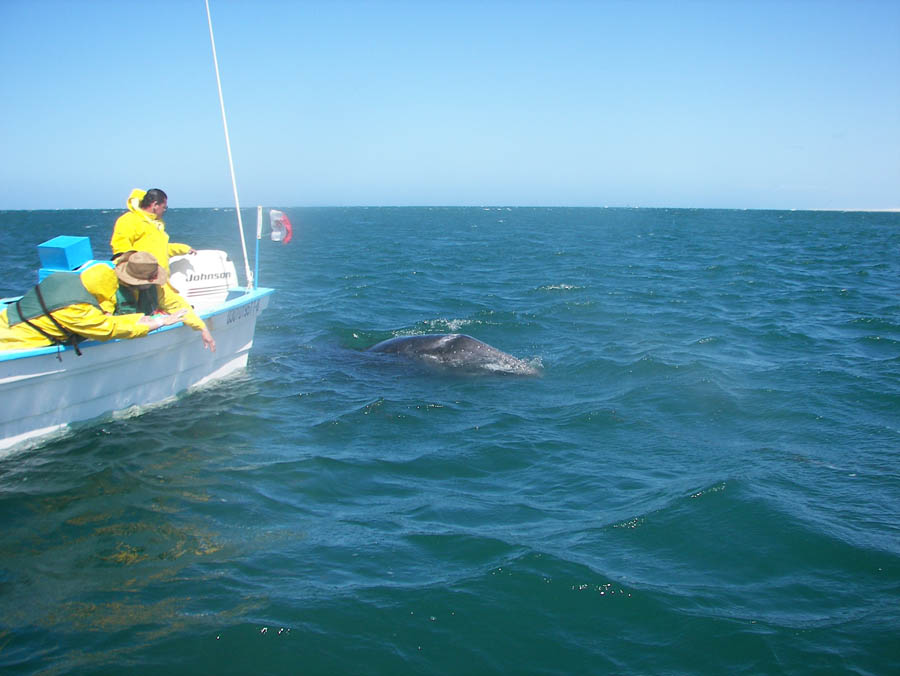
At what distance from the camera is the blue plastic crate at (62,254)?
25.5ft

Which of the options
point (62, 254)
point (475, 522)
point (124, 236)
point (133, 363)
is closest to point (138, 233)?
point (124, 236)

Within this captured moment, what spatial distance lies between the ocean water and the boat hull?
0.31m

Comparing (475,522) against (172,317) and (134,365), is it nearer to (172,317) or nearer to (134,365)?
(172,317)

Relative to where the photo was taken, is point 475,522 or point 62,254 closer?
point 475,522

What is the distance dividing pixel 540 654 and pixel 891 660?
88.5 inches

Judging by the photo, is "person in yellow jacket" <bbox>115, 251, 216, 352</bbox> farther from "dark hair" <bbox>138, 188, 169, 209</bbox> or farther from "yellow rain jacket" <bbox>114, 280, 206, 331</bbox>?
"dark hair" <bbox>138, 188, 169, 209</bbox>

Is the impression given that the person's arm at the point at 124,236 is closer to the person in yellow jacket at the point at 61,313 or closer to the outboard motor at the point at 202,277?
the person in yellow jacket at the point at 61,313

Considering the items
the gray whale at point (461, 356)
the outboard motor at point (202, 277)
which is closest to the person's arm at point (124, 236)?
the outboard motor at point (202, 277)

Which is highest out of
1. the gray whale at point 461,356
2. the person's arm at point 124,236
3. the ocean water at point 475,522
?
the person's arm at point 124,236

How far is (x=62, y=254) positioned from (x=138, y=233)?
948mm

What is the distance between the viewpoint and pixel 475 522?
19.1ft

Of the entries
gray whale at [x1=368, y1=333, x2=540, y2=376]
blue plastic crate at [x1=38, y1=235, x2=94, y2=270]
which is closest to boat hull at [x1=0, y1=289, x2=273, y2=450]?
blue plastic crate at [x1=38, y1=235, x2=94, y2=270]

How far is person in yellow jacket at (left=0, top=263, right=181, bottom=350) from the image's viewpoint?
21.8 ft

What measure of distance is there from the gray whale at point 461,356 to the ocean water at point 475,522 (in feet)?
1.32
